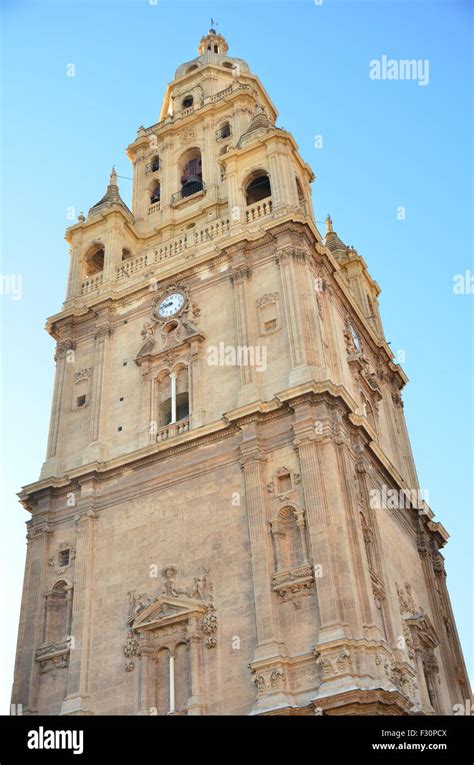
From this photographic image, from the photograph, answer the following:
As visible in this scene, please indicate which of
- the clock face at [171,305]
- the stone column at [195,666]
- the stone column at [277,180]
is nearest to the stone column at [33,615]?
the stone column at [195,666]

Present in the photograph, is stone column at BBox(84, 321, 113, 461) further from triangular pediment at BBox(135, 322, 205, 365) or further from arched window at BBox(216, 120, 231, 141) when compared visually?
arched window at BBox(216, 120, 231, 141)

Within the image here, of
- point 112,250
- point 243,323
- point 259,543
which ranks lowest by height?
point 259,543

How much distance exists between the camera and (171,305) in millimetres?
32062

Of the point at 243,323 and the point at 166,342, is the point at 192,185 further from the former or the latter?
the point at 243,323

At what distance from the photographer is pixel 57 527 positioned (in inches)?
1132

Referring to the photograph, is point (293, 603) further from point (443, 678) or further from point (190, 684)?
point (443, 678)

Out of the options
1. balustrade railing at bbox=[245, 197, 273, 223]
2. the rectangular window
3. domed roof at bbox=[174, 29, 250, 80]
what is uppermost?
domed roof at bbox=[174, 29, 250, 80]

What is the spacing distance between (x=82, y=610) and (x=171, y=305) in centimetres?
1149

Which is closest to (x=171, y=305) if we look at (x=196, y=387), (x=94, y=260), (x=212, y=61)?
(x=196, y=387)

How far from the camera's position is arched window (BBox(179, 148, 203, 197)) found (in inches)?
1588

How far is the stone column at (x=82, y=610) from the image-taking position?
80.3 ft

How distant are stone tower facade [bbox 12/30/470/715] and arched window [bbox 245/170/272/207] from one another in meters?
0.06

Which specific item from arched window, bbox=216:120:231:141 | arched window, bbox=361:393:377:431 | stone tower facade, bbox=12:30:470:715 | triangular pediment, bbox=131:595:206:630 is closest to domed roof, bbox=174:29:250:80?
arched window, bbox=216:120:231:141

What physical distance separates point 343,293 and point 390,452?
249 inches
